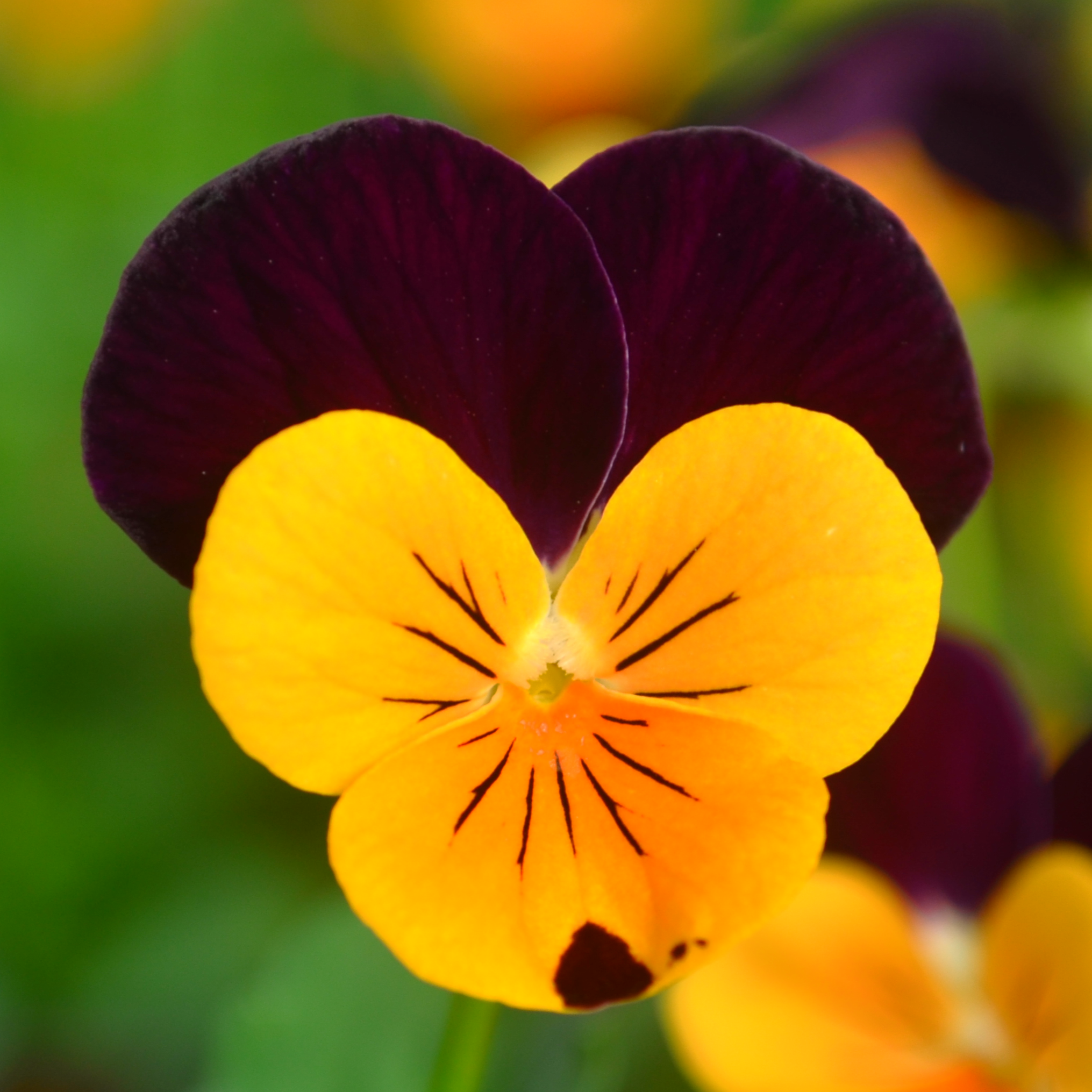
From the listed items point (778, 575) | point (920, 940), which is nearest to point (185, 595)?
point (920, 940)

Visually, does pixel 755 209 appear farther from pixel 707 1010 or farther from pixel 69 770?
pixel 69 770

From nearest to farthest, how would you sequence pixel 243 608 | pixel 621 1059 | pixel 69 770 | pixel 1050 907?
1. pixel 243 608
2. pixel 1050 907
3. pixel 621 1059
4. pixel 69 770

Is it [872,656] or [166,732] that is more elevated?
[872,656]

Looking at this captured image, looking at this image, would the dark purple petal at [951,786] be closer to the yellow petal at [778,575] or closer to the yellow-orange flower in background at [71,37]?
the yellow petal at [778,575]

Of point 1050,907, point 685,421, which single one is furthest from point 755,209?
point 1050,907

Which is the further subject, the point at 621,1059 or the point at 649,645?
the point at 621,1059

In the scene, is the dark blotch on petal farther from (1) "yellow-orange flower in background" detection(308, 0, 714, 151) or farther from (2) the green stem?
(1) "yellow-orange flower in background" detection(308, 0, 714, 151)

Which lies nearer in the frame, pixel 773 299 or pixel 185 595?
pixel 773 299

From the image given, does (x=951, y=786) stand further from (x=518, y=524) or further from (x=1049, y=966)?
(x=518, y=524)
